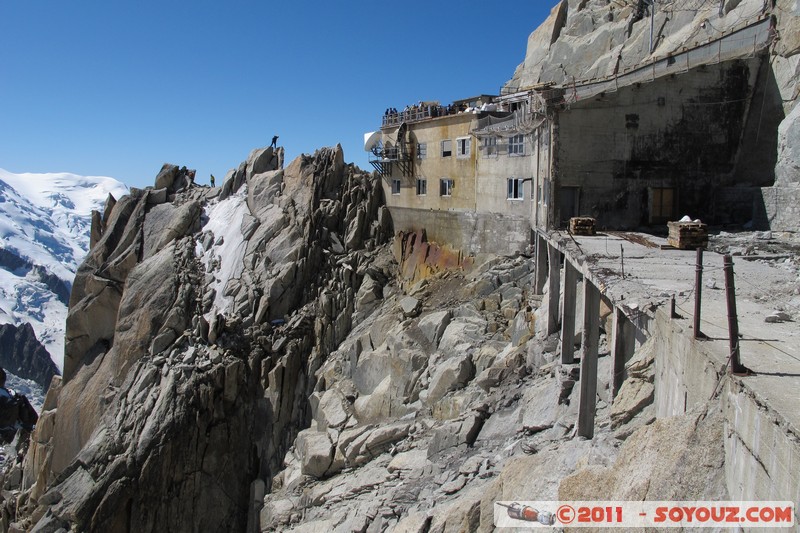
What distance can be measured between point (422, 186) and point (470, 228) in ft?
17.9

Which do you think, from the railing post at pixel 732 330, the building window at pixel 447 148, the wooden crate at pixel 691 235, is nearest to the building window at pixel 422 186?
the building window at pixel 447 148

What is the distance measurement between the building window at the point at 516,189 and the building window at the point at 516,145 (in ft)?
4.16

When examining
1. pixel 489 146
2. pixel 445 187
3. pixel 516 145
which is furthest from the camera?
pixel 445 187

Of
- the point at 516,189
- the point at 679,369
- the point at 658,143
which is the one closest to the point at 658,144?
the point at 658,143

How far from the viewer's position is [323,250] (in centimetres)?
3441

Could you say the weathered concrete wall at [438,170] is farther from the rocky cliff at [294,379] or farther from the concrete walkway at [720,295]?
the concrete walkway at [720,295]

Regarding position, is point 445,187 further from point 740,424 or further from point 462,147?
point 740,424

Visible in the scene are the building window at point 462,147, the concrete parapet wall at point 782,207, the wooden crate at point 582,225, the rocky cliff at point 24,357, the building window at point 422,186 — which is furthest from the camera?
the rocky cliff at point 24,357

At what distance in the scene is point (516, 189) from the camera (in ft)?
89.8

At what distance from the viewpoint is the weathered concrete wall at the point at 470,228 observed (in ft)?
88.8

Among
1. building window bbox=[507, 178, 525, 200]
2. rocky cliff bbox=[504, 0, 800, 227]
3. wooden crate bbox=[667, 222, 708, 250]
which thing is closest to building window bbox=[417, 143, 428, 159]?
building window bbox=[507, 178, 525, 200]

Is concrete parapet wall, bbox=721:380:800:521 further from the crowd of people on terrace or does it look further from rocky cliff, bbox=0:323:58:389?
rocky cliff, bbox=0:323:58:389

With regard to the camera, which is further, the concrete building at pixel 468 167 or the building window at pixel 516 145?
the building window at pixel 516 145

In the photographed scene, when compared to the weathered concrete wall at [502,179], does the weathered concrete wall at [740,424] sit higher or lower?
lower
